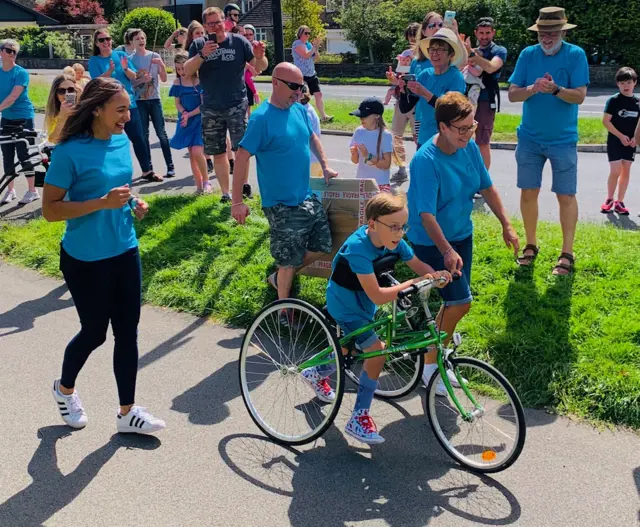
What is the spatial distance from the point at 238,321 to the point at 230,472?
2415 mm

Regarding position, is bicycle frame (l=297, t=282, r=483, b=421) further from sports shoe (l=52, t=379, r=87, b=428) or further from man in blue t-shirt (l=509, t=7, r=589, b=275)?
→ man in blue t-shirt (l=509, t=7, r=589, b=275)

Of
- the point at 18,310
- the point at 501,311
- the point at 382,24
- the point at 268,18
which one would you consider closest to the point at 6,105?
the point at 18,310

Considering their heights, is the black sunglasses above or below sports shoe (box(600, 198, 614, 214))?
above

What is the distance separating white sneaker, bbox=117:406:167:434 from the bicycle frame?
1.04 meters

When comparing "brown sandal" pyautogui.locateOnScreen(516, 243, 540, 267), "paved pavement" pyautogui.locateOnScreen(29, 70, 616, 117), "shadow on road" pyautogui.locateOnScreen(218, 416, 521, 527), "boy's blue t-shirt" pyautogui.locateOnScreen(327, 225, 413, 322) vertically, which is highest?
"boy's blue t-shirt" pyautogui.locateOnScreen(327, 225, 413, 322)

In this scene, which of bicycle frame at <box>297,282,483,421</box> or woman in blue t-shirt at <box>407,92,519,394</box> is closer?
bicycle frame at <box>297,282,483,421</box>

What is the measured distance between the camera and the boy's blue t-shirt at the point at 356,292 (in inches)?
161

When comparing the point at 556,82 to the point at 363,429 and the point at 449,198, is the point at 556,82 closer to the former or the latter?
the point at 449,198

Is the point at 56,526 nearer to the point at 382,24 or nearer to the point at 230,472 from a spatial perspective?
the point at 230,472

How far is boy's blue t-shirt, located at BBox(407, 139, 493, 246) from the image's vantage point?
14.8ft

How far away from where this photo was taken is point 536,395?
4.86m

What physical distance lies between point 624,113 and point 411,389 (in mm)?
5652

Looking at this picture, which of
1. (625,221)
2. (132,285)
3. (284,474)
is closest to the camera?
(284,474)

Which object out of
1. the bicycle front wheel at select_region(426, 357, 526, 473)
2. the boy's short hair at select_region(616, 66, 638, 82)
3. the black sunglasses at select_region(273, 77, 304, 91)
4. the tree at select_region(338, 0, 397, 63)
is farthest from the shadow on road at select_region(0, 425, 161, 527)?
the tree at select_region(338, 0, 397, 63)
